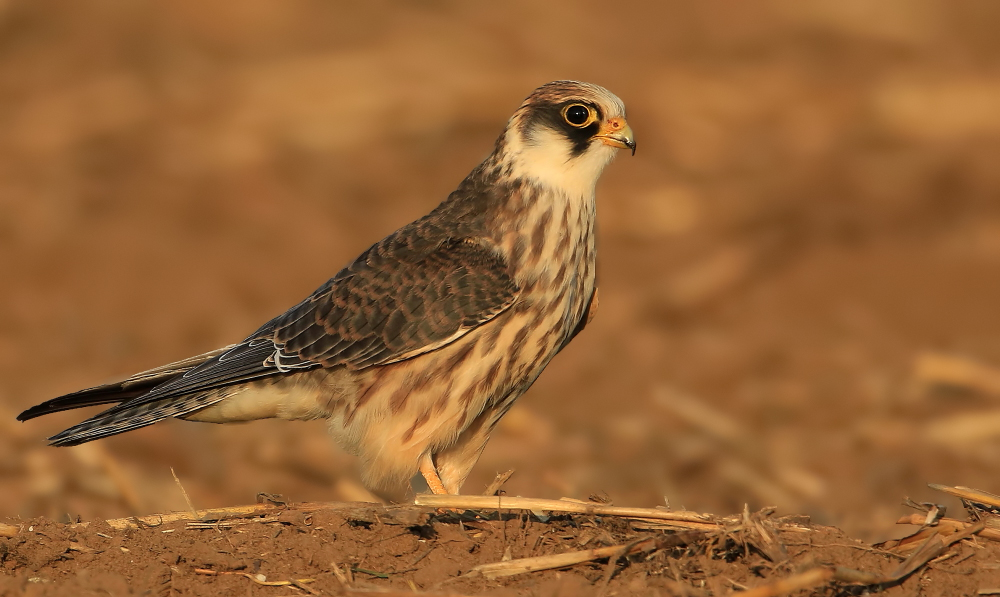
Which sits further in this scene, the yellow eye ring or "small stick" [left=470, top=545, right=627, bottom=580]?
the yellow eye ring

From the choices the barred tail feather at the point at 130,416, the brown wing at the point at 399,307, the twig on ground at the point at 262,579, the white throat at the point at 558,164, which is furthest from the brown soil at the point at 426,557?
the white throat at the point at 558,164

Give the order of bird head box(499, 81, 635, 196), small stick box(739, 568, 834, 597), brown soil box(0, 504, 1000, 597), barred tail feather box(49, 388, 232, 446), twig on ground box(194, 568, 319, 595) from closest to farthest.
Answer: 1. small stick box(739, 568, 834, 597)
2. brown soil box(0, 504, 1000, 597)
3. twig on ground box(194, 568, 319, 595)
4. barred tail feather box(49, 388, 232, 446)
5. bird head box(499, 81, 635, 196)

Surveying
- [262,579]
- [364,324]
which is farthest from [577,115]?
[262,579]

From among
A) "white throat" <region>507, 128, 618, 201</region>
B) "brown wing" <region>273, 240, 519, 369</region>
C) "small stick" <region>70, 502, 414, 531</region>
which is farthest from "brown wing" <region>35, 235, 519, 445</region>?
"small stick" <region>70, 502, 414, 531</region>

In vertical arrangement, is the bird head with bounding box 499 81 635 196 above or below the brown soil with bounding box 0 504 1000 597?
above

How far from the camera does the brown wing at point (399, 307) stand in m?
4.54

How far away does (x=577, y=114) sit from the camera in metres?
4.80

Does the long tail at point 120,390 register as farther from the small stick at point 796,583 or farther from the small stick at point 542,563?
the small stick at point 796,583

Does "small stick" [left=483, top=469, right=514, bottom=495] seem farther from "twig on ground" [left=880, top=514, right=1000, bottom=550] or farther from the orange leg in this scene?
"twig on ground" [left=880, top=514, right=1000, bottom=550]

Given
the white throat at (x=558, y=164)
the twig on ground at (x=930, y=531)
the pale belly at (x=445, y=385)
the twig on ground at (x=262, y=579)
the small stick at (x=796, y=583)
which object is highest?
the white throat at (x=558, y=164)

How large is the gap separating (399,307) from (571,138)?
992 mm

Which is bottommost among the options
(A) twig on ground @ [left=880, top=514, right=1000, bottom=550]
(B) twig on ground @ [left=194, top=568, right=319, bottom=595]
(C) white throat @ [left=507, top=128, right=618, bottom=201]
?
(B) twig on ground @ [left=194, top=568, right=319, bottom=595]

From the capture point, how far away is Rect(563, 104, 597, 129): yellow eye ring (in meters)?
4.80

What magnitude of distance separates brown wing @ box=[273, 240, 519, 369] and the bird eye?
64cm
